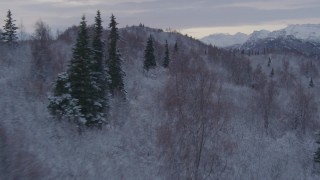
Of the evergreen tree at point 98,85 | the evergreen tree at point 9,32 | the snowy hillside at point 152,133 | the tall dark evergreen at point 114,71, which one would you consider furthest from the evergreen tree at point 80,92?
the evergreen tree at point 9,32

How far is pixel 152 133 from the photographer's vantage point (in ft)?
131

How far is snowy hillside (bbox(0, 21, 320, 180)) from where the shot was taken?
23656mm

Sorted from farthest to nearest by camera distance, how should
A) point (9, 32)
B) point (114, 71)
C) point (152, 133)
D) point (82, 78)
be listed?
point (9, 32), point (114, 71), point (152, 133), point (82, 78)

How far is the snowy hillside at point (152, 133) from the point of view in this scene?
931 inches

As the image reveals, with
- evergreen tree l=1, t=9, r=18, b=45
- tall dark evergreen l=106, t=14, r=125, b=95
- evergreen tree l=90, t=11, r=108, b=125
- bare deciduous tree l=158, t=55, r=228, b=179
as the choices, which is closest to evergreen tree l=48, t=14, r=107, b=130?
evergreen tree l=90, t=11, r=108, b=125

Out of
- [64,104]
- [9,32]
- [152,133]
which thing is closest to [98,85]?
[64,104]

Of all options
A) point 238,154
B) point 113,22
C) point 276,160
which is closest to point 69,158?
point 238,154

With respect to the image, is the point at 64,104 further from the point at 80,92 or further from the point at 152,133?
the point at 152,133

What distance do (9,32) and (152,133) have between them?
40.0 metres

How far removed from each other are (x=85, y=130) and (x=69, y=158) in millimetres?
7457

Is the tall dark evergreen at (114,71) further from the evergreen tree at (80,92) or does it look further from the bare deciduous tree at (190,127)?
the evergreen tree at (80,92)

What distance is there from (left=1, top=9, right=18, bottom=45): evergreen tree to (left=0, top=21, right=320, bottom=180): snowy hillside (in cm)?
180

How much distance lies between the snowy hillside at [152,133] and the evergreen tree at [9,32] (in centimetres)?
180

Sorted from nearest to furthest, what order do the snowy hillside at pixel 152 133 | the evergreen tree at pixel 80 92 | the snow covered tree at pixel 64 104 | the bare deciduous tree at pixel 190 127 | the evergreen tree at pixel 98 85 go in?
the snowy hillside at pixel 152 133 → the bare deciduous tree at pixel 190 127 → the snow covered tree at pixel 64 104 → the evergreen tree at pixel 80 92 → the evergreen tree at pixel 98 85
